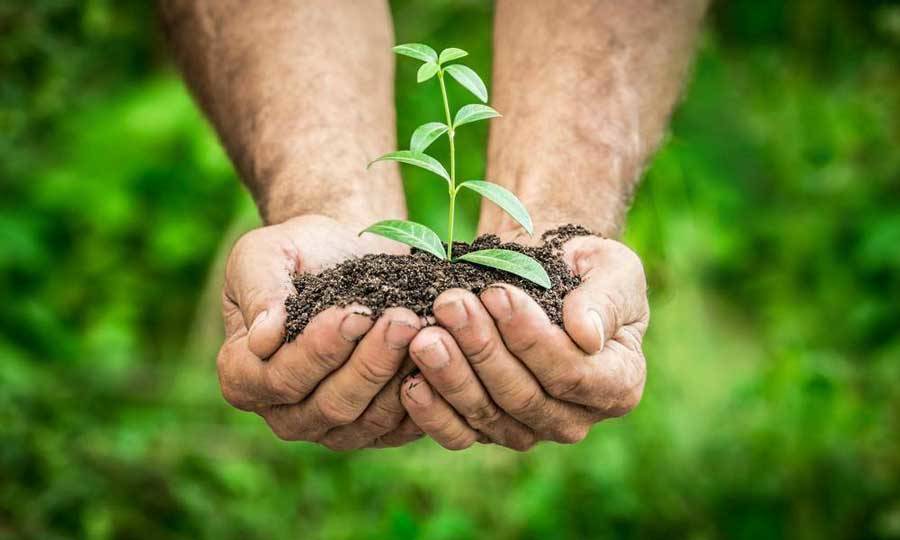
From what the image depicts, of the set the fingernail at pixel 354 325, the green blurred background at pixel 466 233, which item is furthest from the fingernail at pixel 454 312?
the green blurred background at pixel 466 233

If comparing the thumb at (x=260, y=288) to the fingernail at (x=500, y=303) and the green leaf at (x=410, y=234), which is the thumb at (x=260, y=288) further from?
the fingernail at (x=500, y=303)

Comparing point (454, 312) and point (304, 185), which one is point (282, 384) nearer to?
point (454, 312)

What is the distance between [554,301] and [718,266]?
3.64m

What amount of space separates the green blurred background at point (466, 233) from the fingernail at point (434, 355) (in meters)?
1.03

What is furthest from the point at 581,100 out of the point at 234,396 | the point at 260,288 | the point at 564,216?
the point at 234,396

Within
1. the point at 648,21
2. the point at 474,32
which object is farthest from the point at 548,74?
the point at 474,32

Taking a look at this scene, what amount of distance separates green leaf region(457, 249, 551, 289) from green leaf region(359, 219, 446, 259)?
45mm

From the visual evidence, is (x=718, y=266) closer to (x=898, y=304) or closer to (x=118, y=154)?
(x=898, y=304)

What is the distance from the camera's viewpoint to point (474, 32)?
3230 mm

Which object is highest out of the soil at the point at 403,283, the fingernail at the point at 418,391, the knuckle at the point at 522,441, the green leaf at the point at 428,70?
the green leaf at the point at 428,70

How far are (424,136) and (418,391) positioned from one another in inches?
15.7

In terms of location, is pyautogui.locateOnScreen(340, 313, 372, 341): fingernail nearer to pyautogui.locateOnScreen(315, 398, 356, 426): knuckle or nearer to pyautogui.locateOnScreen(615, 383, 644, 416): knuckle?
pyautogui.locateOnScreen(315, 398, 356, 426): knuckle

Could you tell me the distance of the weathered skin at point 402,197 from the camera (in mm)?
1329

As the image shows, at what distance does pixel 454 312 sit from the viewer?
49.6 inches
